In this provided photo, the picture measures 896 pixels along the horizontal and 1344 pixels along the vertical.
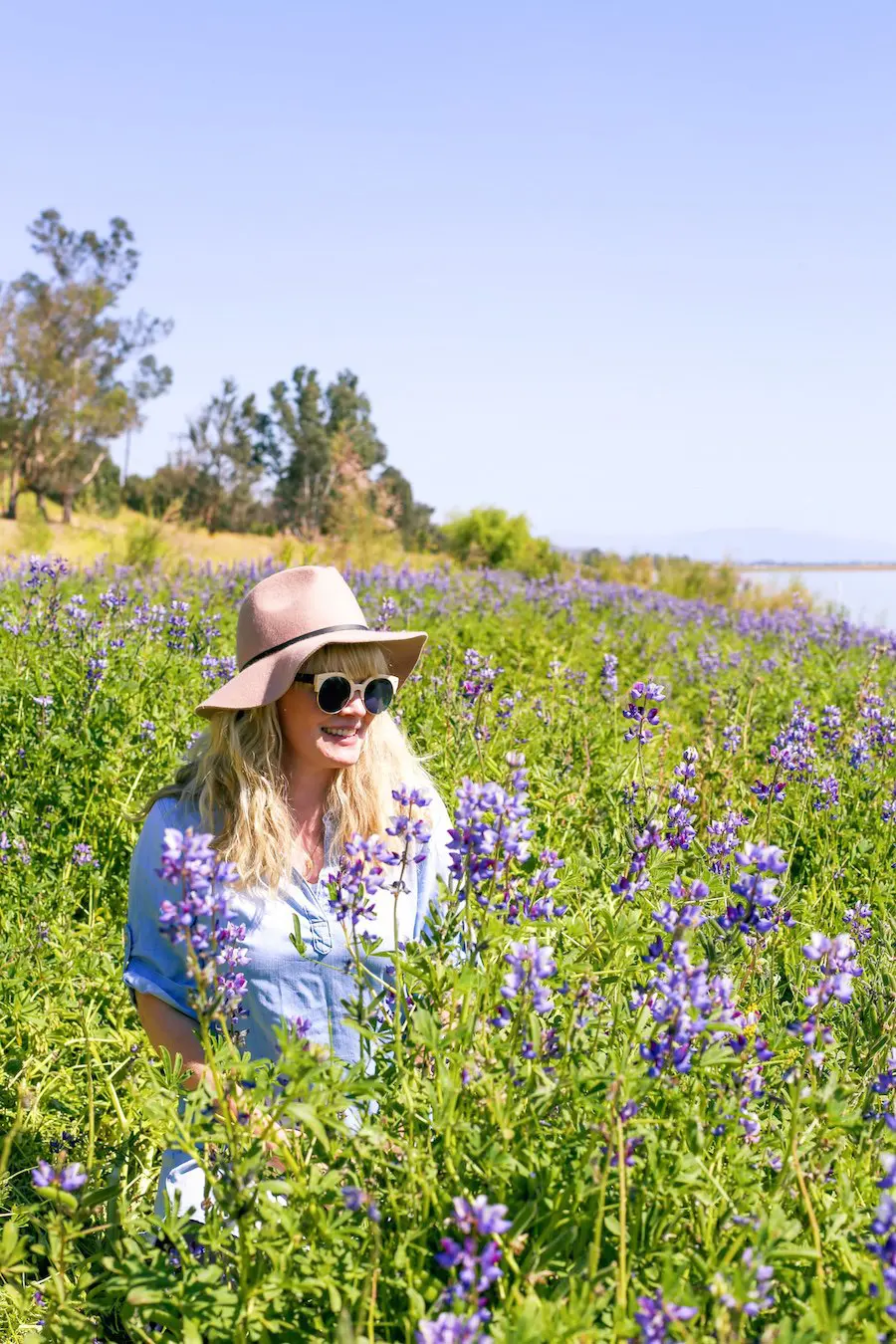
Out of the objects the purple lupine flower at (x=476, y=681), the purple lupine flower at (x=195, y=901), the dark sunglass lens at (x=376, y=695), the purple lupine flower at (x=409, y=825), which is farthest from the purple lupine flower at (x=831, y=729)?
the purple lupine flower at (x=195, y=901)

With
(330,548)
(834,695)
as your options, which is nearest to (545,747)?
(834,695)

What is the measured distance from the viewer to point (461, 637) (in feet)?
26.7

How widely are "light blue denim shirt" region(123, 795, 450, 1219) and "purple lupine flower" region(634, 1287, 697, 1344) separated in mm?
1406

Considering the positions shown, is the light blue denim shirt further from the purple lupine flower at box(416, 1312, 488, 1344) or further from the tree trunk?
the tree trunk

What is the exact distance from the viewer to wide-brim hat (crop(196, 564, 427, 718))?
9.75 ft

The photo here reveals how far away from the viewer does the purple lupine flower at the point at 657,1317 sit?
144 centimetres

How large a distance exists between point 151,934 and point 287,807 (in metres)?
0.48

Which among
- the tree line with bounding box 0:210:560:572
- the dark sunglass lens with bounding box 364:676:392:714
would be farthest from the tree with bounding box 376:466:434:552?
the dark sunglass lens with bounding box 364:676:392:714

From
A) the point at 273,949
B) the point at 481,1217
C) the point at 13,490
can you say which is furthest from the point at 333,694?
the point at 13,490

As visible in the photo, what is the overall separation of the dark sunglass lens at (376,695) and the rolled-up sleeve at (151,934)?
0.60 meters

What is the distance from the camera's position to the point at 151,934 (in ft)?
9.62

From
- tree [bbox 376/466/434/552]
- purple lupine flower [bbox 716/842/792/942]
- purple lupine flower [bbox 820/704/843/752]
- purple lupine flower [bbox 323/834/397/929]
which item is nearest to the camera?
purple lupine flower [bbox 716/842/792/942]

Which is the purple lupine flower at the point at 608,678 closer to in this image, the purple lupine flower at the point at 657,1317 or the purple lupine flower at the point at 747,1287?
the purple lupine flower at the point at 747,1287

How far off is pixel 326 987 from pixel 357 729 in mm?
694
